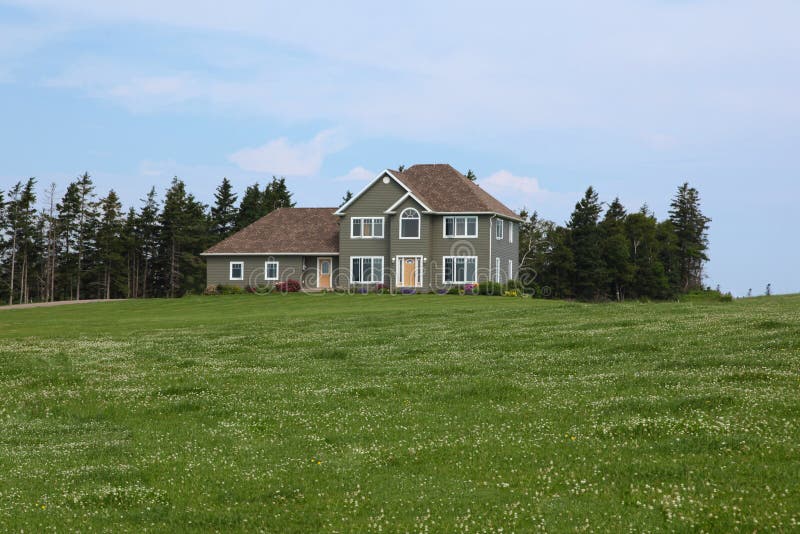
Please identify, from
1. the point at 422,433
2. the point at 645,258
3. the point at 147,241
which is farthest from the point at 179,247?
the point at 422,433

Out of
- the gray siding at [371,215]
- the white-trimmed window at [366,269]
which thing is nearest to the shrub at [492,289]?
the gray siding at [371,215]

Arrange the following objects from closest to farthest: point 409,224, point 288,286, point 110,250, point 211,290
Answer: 1. point 409,224
2. point 288,286
3. point 211,290
4. point 110,250

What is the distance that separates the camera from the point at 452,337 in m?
28.8

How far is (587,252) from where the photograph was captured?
90312 millimetres

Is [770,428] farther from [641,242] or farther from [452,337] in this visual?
[641,242]

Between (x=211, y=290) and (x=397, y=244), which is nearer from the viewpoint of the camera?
(x=397, y=244)

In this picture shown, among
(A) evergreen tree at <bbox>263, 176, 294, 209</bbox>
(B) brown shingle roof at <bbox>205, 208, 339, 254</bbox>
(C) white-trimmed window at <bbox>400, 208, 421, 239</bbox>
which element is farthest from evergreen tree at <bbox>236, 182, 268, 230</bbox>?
(C) white-trimmed window at <bbox>400, 208, 421, 239</bbox>

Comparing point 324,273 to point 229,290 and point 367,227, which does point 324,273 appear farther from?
point 229,290

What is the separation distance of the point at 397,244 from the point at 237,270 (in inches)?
673

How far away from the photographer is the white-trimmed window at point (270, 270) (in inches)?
2798

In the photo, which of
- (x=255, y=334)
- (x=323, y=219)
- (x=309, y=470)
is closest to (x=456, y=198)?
(x=323, y=219)

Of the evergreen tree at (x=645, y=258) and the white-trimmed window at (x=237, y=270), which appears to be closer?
the white-trimmed window at (x=237, y=270)

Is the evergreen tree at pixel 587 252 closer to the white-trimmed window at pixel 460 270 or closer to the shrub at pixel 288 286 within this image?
the white-trimmed window at pixel 460 270

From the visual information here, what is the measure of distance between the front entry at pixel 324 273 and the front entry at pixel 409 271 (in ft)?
26.5
